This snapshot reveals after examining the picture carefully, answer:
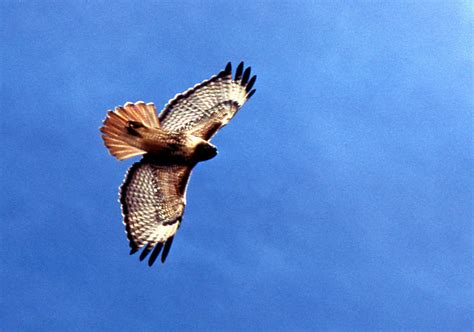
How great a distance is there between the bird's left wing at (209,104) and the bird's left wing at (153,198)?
2.50 ft

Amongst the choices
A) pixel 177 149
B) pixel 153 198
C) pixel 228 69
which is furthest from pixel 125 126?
pixel 228 69

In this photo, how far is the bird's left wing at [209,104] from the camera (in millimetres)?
10836

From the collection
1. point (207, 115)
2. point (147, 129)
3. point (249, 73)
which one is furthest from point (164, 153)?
point (249, 73)

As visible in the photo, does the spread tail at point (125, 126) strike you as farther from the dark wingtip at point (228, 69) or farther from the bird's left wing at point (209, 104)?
the dark wingtip at point (228, 69)

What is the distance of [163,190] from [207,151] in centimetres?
83

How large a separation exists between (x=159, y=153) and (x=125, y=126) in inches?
26.3

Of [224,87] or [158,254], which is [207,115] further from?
[158,254]

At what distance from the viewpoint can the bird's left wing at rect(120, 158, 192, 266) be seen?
387 inches

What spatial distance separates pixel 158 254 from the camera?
9.36 metres

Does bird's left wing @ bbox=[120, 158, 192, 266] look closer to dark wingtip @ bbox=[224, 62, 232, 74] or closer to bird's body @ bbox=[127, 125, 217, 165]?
bird's body @ bbox=[127, 125, 217, 165]

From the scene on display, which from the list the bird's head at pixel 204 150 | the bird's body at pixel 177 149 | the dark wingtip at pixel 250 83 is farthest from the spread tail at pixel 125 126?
the dark wingtip at pixel 250 83

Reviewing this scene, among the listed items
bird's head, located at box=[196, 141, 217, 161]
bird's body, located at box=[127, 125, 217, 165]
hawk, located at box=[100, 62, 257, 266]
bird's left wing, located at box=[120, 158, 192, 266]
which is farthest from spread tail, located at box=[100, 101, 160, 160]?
bird's head, located at box=[196, 141, 217, 161]

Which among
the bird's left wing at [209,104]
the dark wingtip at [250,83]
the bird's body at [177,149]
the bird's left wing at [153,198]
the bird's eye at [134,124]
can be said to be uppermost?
the dark wingtip at [250,83]

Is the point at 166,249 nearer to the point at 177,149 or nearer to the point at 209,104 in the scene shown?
the point at 177,149
